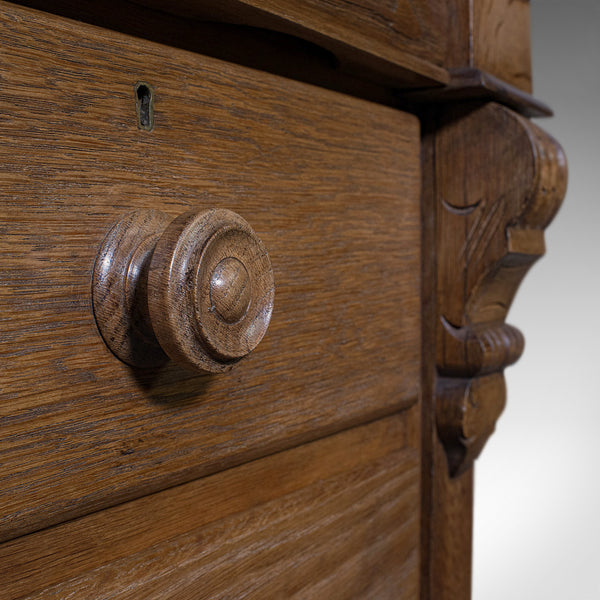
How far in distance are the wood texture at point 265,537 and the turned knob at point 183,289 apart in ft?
0.26

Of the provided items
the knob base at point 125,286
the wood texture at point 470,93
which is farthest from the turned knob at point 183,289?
the wood texture at point 470,93

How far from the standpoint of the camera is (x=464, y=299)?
0.53 metres

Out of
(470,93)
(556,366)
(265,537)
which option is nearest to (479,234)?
(470,93)

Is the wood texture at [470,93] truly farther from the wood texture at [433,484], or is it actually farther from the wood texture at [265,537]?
the wood texture at [265,537]

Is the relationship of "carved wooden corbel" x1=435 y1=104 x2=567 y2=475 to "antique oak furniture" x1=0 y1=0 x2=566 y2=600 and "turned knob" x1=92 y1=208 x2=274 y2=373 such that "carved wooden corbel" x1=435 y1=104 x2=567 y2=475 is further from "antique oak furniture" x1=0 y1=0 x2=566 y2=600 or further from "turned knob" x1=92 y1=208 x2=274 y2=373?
"turned knob" x1=92 y1=208 x2=274 y2=373

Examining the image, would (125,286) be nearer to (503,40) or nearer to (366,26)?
(366,26)

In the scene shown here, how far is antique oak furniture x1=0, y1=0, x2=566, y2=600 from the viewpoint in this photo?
27 cm

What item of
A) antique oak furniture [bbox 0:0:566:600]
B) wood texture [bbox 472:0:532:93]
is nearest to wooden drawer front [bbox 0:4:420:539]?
antique oak furniture [bbox 0:0:566:600]

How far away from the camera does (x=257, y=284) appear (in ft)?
0.96

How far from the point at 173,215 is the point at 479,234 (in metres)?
0.28

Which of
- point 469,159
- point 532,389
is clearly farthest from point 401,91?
point 532,389

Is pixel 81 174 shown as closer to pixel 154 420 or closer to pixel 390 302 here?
pixel 154 420

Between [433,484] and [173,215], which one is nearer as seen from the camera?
[173,215]

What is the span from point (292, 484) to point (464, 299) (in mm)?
205
